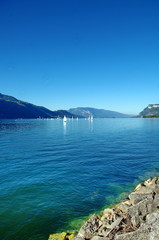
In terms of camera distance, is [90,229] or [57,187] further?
[57,187]

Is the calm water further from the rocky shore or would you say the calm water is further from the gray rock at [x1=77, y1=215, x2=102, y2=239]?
the rocky shore

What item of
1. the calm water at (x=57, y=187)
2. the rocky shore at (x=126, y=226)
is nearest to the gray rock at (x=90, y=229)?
the rocky shore at (x=126, y=226)

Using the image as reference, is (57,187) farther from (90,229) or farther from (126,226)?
Result: (126,226)

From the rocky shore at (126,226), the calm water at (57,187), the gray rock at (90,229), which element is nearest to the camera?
the rocky shore at (126,226)

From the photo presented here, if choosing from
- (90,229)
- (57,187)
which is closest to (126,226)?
(90,229)

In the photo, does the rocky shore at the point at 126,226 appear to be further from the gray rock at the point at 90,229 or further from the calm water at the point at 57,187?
the calm water at the point at 57,187

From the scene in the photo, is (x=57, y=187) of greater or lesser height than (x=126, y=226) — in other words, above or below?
below

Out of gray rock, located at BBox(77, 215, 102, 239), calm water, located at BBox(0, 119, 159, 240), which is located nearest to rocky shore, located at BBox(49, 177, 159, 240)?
gray rock, located at BBox(77, 215, 102, 239)

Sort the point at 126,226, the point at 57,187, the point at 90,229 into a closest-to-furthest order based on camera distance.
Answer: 1. the point at 126,226
2. the point at 90,229
3. the point at 57,187

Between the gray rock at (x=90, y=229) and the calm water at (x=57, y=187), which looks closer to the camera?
the gray rock at (x=90, y=229)

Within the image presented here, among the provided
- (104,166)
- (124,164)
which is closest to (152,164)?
(124,164)

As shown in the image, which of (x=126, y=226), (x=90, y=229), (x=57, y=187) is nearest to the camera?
(x=126, y=226)

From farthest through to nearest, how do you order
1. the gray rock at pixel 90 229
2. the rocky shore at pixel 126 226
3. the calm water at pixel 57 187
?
the calm water at pixel 57 187 < the gray rock at pixel 90 229 < the rocky shore at pixel 126 226

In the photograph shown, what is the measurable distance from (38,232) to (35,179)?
1190cm
